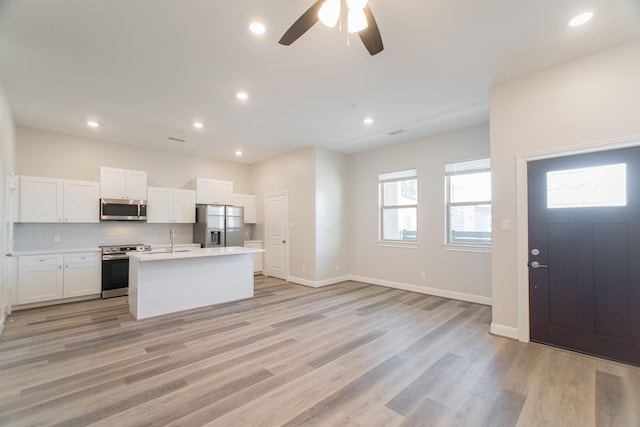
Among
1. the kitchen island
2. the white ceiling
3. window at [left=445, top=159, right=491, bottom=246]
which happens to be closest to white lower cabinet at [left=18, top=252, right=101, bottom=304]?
the kitchen island

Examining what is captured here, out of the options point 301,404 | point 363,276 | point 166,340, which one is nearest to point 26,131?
point 166,340

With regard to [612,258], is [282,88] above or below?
above

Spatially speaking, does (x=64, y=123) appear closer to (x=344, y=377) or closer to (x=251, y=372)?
(x=251, y=372)

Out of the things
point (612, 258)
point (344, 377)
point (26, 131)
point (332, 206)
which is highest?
point (26, 131)

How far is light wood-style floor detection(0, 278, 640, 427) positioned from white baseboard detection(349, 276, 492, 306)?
721mm

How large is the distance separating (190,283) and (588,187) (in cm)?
531

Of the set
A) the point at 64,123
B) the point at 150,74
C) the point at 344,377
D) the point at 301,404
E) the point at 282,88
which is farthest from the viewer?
the point at 64,123

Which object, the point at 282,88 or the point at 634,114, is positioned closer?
the point at 634,114

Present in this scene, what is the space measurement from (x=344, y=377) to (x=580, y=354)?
253 centimetres

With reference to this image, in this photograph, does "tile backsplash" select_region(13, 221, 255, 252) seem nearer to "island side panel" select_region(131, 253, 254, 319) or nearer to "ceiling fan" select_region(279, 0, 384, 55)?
"island side panel" select_region(131, 253, 254, 319)

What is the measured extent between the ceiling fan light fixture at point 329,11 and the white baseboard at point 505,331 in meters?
3.72

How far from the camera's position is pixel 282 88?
3600mm

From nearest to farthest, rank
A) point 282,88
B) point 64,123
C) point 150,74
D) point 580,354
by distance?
point 580,354, point 150,74, point 282,88, point 64,123

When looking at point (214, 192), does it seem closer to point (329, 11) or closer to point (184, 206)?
point (184, 206)
